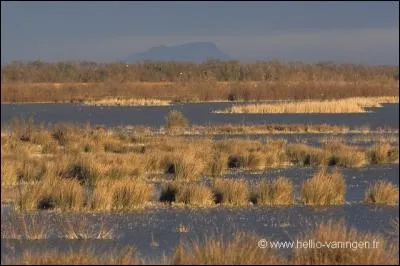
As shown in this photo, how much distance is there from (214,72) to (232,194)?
162 ft

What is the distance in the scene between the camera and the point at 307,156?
78.0 ft

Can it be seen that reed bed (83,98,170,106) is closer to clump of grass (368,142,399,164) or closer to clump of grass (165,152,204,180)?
clump of grass (368,142,399,164)

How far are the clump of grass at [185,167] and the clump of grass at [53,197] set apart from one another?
5123mm

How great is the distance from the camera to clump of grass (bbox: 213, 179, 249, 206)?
1533cm

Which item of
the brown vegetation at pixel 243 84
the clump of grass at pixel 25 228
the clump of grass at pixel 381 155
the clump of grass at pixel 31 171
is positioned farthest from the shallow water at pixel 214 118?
the clump of grass at pixel 25 228

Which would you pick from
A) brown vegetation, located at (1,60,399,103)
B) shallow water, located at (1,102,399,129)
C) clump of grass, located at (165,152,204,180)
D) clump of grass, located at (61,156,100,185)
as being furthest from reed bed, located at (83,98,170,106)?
clump of grass, located at (61,156,100,185)

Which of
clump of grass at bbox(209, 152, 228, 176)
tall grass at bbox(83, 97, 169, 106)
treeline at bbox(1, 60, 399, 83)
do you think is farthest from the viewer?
tall grass at bbox(83, 97, 169, 106)

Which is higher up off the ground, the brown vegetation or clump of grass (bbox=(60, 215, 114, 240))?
the brown vegetation

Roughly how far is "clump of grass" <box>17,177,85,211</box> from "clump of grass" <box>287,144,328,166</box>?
1002 centimetres

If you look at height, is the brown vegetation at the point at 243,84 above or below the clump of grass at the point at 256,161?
above

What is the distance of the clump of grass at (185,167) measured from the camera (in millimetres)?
19844

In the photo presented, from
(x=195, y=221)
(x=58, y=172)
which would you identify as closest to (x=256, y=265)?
(x=195, y=221)

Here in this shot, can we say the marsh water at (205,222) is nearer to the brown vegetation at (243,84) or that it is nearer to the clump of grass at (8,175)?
the clump of grass at (8,175)

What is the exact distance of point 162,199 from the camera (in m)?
15.9
